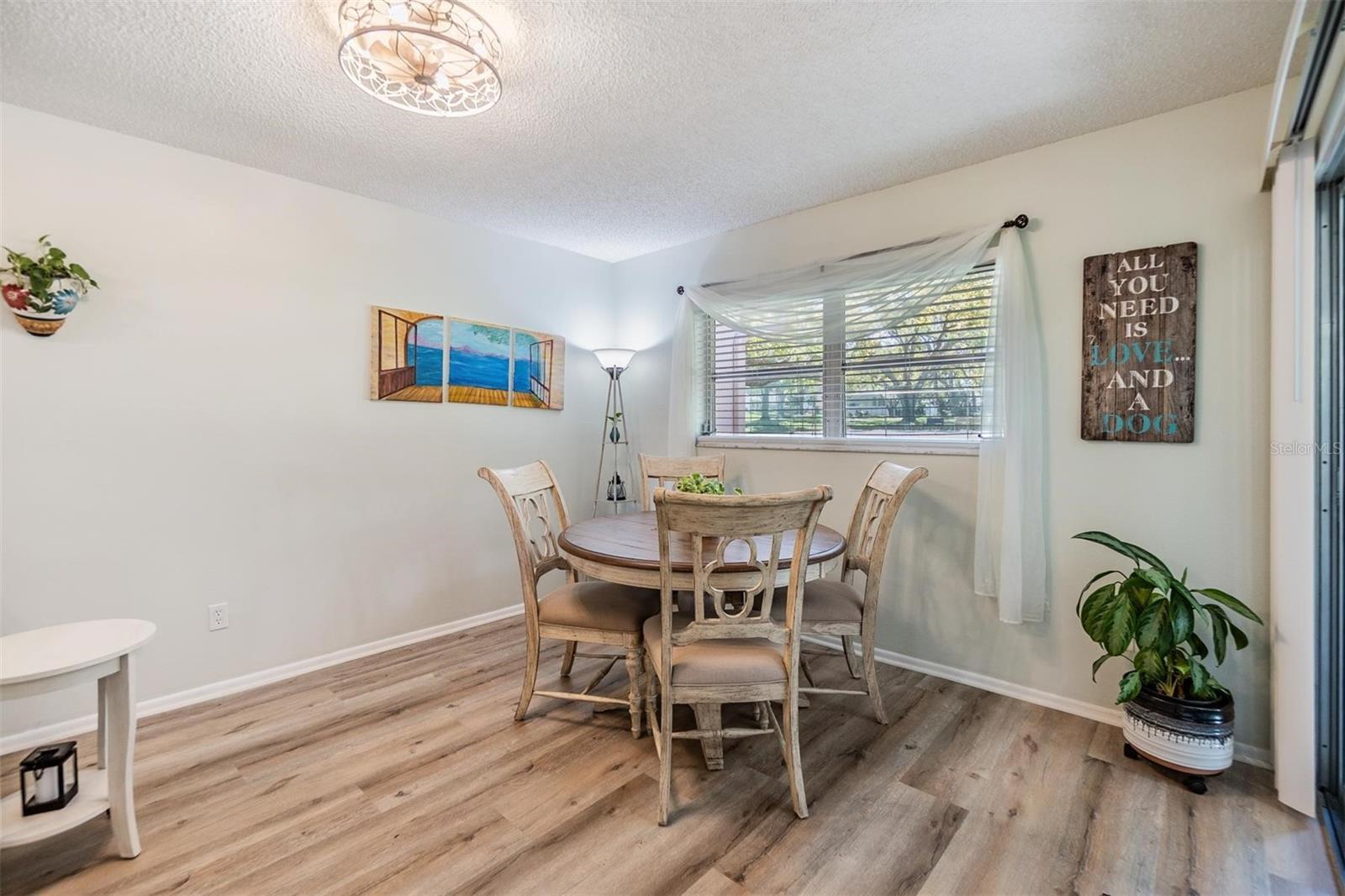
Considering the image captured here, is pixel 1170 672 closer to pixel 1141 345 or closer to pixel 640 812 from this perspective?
pixel 1141 345

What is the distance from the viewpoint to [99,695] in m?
1.63

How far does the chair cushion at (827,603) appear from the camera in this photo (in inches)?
89.0

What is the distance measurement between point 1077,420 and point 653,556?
1.87 metres

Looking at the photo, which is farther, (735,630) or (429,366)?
(429,366)

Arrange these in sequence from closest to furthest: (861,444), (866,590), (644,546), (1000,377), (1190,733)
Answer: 1. (1190,733)
2. (644,546)
3. (866,590)
4. (1000,377)
5. (861,444)

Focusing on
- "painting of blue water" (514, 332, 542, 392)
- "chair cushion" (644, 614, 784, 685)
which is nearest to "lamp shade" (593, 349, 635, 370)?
"painting of blue water" (514, 332, 542, 392)

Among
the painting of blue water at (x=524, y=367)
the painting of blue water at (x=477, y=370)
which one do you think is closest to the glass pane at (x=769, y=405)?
the painting of blue water at (x=524, y=367)

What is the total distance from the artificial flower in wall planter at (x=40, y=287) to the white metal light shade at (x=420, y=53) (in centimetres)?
143

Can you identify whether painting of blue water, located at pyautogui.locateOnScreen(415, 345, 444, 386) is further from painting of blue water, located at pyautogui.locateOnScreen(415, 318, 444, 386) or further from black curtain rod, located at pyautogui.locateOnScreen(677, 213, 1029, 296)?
black curtain rod, located at pyautogui.locateOnScreen(677, 213, 1029, 296)

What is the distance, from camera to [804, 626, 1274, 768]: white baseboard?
2.08m

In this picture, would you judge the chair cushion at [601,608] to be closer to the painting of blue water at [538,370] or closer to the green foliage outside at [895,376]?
the green foliage outside at [895,376]

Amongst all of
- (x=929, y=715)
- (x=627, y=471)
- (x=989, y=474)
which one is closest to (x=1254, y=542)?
(x=989, y=474)

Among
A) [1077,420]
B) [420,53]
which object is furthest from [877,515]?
[420,53]

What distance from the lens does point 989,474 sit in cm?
255
